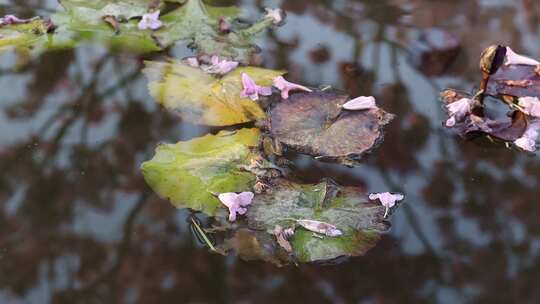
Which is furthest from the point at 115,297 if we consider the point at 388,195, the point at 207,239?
the point at 388,195

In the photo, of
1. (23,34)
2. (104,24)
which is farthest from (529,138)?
(23,34)

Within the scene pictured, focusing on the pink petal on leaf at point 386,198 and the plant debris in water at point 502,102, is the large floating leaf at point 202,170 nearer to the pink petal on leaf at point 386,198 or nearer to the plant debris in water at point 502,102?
the pink petal on leaf at point 386,198

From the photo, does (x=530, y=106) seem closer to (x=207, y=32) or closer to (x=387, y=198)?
(x=387, y=198)

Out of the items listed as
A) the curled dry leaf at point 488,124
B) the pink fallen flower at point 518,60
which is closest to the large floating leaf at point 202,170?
the curled dry leaf at point 488,124

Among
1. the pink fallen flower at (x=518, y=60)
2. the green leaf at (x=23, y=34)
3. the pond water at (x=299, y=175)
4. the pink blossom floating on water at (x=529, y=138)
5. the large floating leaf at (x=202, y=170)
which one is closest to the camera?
the pond water at (x=299, y=175)

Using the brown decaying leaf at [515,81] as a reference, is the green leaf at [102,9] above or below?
below

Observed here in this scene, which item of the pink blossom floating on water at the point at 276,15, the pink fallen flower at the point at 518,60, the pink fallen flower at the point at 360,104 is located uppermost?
the pink fallen flower at the point at 518,60

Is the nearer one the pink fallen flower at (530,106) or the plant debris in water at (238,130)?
the plant debris in water at (238,130)
